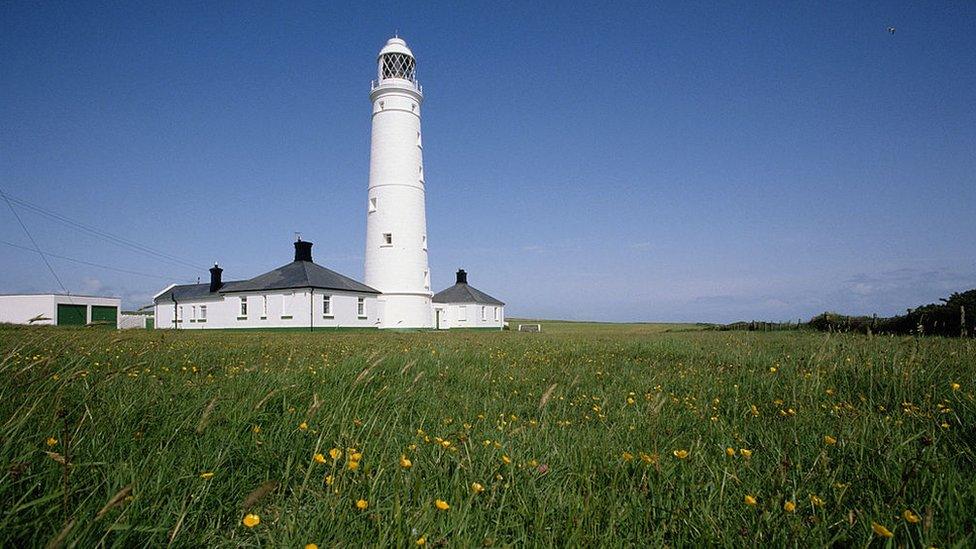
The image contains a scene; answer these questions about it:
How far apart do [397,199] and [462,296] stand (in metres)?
22.4

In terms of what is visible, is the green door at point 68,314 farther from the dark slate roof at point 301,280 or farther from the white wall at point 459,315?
the white wall at point 459,315

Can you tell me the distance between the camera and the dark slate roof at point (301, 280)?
44.7 metres

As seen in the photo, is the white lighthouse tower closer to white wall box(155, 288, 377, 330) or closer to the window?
white wall box(155, 288, 377, 330)

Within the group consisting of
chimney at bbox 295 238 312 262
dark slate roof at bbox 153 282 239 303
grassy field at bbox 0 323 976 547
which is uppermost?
chimney at bbox 295 238 312 262

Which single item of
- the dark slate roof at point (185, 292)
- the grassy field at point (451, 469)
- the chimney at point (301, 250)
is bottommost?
the grassy field at point (451, 469)

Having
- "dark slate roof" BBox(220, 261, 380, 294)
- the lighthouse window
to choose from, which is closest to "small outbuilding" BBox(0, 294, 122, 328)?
"dark slate roof" BBox(220, 261, 380, 294)

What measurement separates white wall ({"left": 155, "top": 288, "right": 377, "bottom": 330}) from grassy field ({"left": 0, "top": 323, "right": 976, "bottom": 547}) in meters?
40.2

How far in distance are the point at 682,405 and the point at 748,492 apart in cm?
271

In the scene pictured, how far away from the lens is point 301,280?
146 ft

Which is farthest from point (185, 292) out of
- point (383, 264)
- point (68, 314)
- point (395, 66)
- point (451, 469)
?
point (451, 469)

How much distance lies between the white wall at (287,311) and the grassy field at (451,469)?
4017 cm

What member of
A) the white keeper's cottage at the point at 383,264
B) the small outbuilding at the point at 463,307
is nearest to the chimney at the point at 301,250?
the white keeper's cottage at the point at 383,264

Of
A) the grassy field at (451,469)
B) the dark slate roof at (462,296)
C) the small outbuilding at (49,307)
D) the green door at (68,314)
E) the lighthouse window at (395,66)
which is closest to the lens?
the grassy field at (451,469)

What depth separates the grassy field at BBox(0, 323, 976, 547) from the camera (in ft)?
7.52
